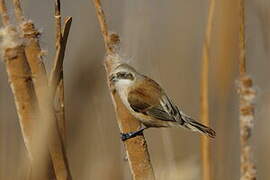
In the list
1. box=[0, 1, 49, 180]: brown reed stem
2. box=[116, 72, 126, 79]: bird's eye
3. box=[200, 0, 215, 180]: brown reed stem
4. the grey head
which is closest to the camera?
box=[0, 1, 49, 180]: brown reed stem

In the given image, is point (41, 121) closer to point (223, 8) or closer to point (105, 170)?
point (105, 170)

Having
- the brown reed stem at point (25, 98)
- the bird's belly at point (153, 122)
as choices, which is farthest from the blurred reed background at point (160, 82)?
the brown reed stem at point (25, 98)

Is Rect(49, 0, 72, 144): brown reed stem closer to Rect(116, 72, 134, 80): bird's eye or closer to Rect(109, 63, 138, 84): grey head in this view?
Rect(109, 63, 138, 84): grey head

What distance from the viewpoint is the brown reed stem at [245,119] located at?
1.00 meters

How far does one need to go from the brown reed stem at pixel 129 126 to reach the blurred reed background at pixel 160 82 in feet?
0.16

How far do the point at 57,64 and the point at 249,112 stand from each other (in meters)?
0.39

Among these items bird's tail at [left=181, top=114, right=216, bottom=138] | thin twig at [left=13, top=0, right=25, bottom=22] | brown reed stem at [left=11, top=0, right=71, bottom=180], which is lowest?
bird's tail at [left=181, top=114, right=216, bottom=138]

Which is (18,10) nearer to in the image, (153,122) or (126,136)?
(126,136)

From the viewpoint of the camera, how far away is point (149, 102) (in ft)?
5.28

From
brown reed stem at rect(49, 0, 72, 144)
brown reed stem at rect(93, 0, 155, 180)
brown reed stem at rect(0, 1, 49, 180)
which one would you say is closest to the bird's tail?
brown reed stem at rect(93, 0, 155, 180)

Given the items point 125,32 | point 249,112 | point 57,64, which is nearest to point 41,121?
point 57,64

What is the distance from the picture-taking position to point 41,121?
899 millimetres

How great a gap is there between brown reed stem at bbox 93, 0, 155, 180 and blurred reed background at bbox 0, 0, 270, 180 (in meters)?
0.05

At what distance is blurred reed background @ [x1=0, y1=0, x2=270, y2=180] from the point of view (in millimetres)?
1262
